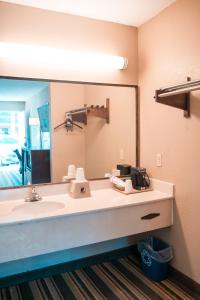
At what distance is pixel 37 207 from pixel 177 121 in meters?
1.32

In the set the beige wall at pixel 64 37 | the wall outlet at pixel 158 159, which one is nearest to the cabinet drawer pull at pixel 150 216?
the wall outlet at pixel 158 159

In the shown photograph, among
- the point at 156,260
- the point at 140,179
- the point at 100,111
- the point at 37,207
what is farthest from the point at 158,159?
the point at 37,207

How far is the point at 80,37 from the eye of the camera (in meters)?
2.20

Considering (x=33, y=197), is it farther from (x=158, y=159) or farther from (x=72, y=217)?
(x=158, y=159)

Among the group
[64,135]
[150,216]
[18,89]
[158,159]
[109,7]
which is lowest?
[150,216]

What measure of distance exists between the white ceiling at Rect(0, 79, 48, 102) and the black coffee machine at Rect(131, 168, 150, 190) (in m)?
1.13

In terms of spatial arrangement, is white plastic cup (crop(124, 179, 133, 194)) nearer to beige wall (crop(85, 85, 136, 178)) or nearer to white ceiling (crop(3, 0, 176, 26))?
beige wall (crop(85, 85, 136, 178))

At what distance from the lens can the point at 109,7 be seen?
6.75ft

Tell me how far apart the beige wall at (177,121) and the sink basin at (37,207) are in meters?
0.94

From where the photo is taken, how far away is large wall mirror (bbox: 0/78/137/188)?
208 cm

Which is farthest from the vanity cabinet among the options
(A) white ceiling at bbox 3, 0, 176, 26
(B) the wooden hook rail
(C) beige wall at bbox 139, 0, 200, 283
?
(A) white ceiling at bbox 3, 0, 176, 26

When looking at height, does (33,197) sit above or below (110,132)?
below

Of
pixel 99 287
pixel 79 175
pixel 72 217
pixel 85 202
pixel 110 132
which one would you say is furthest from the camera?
pixel 110 132

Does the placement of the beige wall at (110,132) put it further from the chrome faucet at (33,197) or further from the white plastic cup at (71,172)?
the chrome faucet at (33,197)
